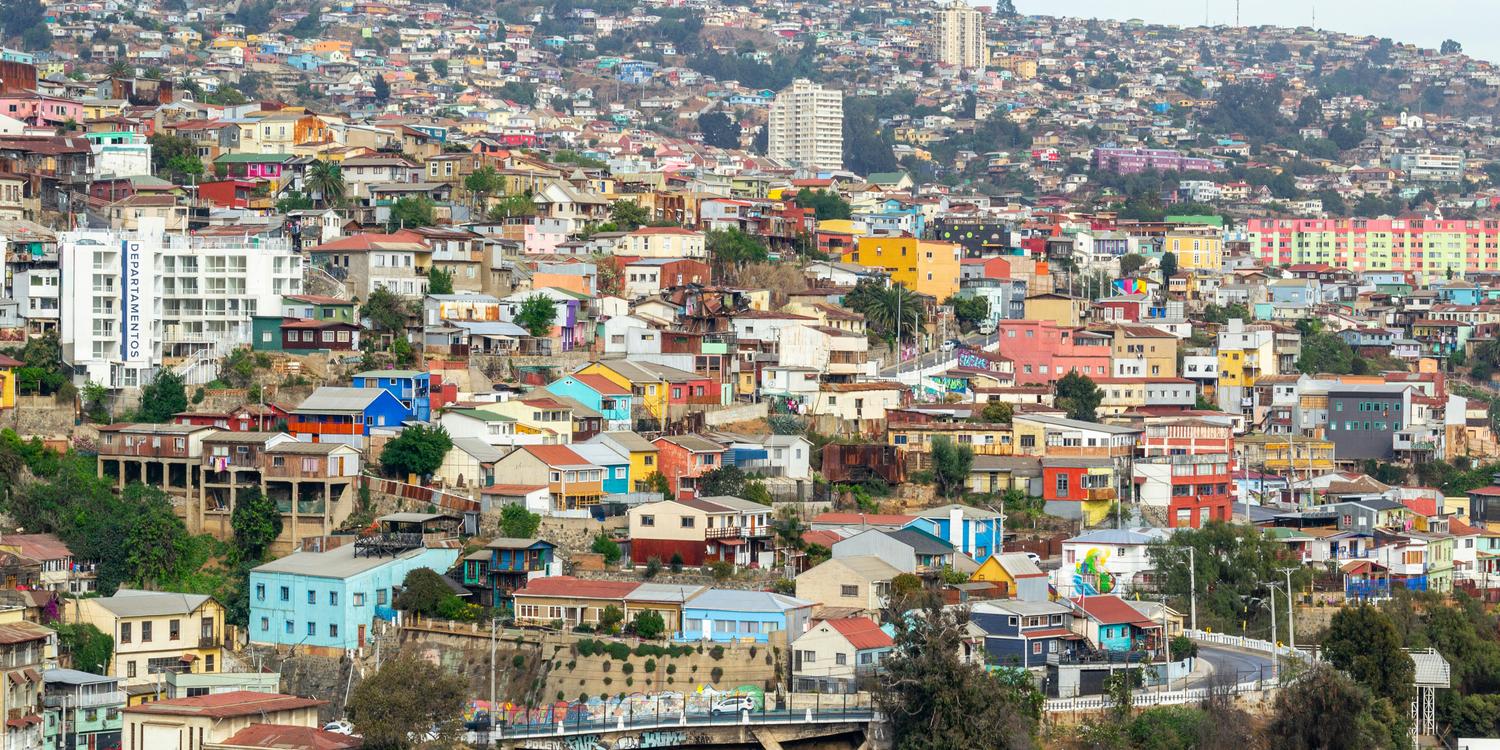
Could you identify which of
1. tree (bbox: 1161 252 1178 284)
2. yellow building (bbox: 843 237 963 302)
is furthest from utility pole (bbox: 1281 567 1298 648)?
tree (bbox: 1161 252 1178 284)

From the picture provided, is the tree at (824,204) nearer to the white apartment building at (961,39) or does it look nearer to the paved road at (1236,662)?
the paved road at (1236,662)

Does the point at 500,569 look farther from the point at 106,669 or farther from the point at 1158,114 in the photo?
the point at 1158,114

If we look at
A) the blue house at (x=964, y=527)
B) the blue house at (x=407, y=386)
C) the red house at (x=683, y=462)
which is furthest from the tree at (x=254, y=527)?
the blue house at (x=964, y=527)

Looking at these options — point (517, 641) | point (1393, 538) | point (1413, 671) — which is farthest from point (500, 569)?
point (1393, 538)

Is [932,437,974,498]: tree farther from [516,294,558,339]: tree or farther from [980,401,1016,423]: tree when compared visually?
→ [516,294,558,339]: tree

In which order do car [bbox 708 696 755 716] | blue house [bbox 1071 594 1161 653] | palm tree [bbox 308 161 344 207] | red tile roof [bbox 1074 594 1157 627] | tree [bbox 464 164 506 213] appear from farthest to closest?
tree [bbox 464 164 506 213] → palm tree [bbox 308 161 344 207] → red tile roof [bbox 1074 594 1157 627] → blue house [bbox 1071 594 1161 653] → car [bbox 708 696 755 716]

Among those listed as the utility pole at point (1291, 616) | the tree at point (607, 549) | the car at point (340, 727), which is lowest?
the car at point (340, 727)
